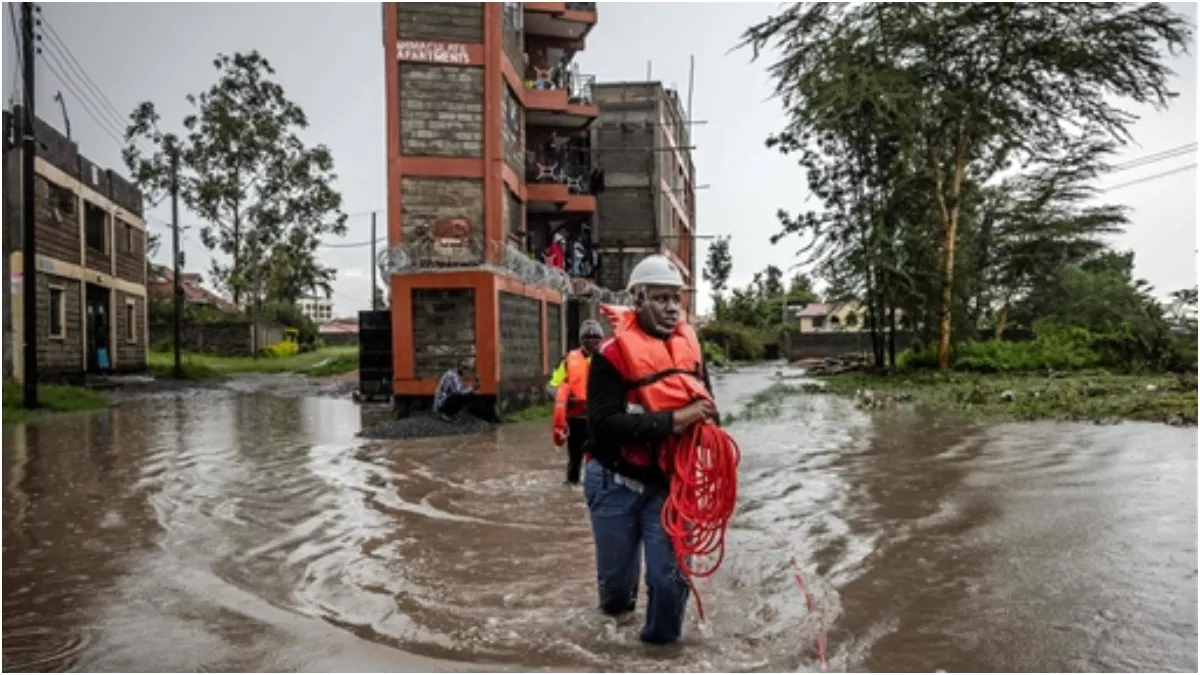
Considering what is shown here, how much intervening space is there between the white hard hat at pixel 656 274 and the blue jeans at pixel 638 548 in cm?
94

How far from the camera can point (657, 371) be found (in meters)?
4.95

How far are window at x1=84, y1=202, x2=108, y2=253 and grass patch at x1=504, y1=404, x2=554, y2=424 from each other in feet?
57.5

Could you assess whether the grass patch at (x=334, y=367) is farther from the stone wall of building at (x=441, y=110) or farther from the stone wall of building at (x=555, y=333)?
the stone wall of building at (x=441, y=110)

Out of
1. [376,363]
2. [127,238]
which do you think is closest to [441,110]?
[376,363]

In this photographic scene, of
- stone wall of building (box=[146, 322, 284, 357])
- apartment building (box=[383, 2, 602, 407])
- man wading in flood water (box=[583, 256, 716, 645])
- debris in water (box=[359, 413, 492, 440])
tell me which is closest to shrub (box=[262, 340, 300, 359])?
stone wall of building (box=[146, 322, 284, 357])

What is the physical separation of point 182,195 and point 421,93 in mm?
27260

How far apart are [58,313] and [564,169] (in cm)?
1452

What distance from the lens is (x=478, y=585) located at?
6.69 meters

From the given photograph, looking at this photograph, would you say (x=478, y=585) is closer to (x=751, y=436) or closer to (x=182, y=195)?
(x=751, y=436)

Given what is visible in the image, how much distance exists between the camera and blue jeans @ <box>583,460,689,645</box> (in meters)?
4.99

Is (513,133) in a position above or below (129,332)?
above

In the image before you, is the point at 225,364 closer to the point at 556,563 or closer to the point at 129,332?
the point at 129,332

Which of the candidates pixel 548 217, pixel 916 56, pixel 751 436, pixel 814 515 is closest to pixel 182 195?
pixel 548 217

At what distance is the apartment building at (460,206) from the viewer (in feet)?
64.3
